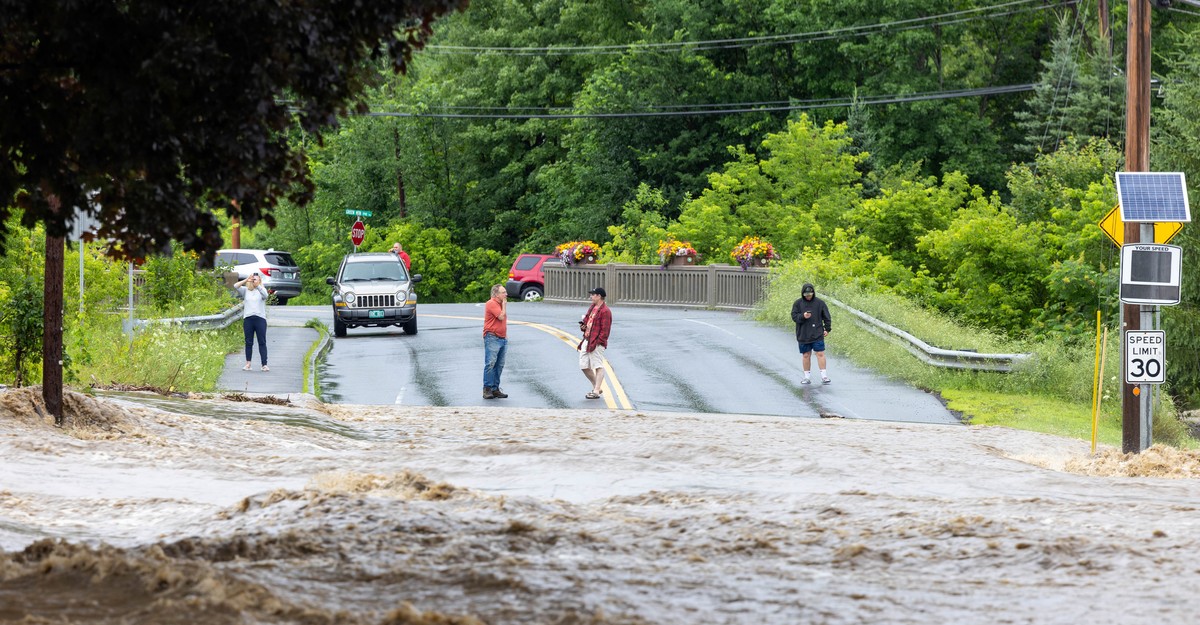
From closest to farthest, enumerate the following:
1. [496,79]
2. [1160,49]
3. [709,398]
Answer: [709,398] < [1160,49] < [496,79]

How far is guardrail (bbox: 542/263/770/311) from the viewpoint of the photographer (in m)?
41.4

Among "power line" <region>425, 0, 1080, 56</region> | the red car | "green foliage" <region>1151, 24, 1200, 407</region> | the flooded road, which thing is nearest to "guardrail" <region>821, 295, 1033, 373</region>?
the flooded road

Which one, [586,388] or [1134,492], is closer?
[1134,492]

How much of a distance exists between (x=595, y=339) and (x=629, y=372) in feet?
11.9

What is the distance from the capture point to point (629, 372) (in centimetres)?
2559

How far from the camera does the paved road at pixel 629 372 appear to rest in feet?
71.3

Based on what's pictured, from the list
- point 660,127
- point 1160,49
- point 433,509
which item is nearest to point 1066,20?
point 1160,49

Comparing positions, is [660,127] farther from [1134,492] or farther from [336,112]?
[336,112]

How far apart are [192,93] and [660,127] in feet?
183

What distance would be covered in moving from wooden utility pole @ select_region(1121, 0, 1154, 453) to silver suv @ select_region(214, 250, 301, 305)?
33482 millimetres

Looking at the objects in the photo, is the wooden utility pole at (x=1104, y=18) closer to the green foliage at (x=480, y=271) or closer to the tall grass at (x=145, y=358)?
the green foliage at (x=480, y=271)

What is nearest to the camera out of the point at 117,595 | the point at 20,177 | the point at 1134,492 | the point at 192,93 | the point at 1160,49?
the point at 117,595

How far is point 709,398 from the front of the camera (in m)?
22.2

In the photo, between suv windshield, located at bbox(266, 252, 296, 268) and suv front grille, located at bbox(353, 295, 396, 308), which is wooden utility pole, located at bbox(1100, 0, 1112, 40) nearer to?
suv windshield, located at bbox(266, 252, 296, 268)
